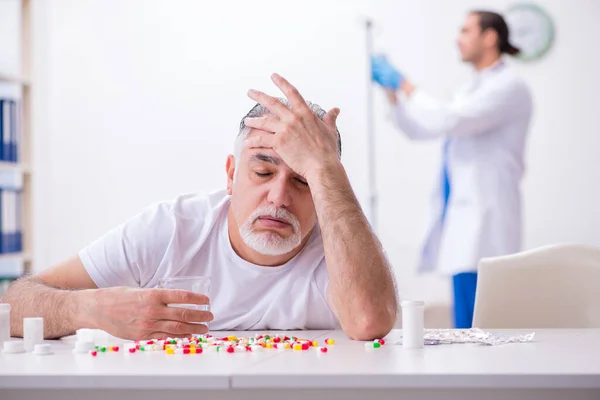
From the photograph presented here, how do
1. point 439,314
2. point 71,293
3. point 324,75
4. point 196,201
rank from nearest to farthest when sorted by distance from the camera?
point 71,293 → point 196,201 → point 439,314 → point 324,75

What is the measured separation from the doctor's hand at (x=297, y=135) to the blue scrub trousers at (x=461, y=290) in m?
2.03

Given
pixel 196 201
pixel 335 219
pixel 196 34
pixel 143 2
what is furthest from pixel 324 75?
pixel 335 219

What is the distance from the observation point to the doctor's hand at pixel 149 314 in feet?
4.60

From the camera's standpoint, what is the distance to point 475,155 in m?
3.82

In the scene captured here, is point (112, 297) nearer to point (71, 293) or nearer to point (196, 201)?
point (71, 293)

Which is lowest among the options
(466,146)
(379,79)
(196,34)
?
(466,146)

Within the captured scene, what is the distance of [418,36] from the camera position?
398cm

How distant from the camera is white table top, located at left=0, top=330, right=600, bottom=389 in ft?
3.25

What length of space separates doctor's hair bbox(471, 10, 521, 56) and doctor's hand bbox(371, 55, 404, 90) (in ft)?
1.50

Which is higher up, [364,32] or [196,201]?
[364,32]

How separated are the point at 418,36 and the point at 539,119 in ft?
2.29

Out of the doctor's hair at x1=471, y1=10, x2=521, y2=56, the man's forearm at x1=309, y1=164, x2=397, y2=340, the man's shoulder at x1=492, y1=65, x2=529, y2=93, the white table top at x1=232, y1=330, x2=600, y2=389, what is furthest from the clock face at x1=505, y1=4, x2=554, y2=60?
the white table top at x1=232, y1=330, x2=600, y2=389

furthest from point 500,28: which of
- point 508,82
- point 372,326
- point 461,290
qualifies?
point 372,326

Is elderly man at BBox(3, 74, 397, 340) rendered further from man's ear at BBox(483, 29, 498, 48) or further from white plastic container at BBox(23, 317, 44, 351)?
man's ear at BBox(483, 29, 498, 48)
